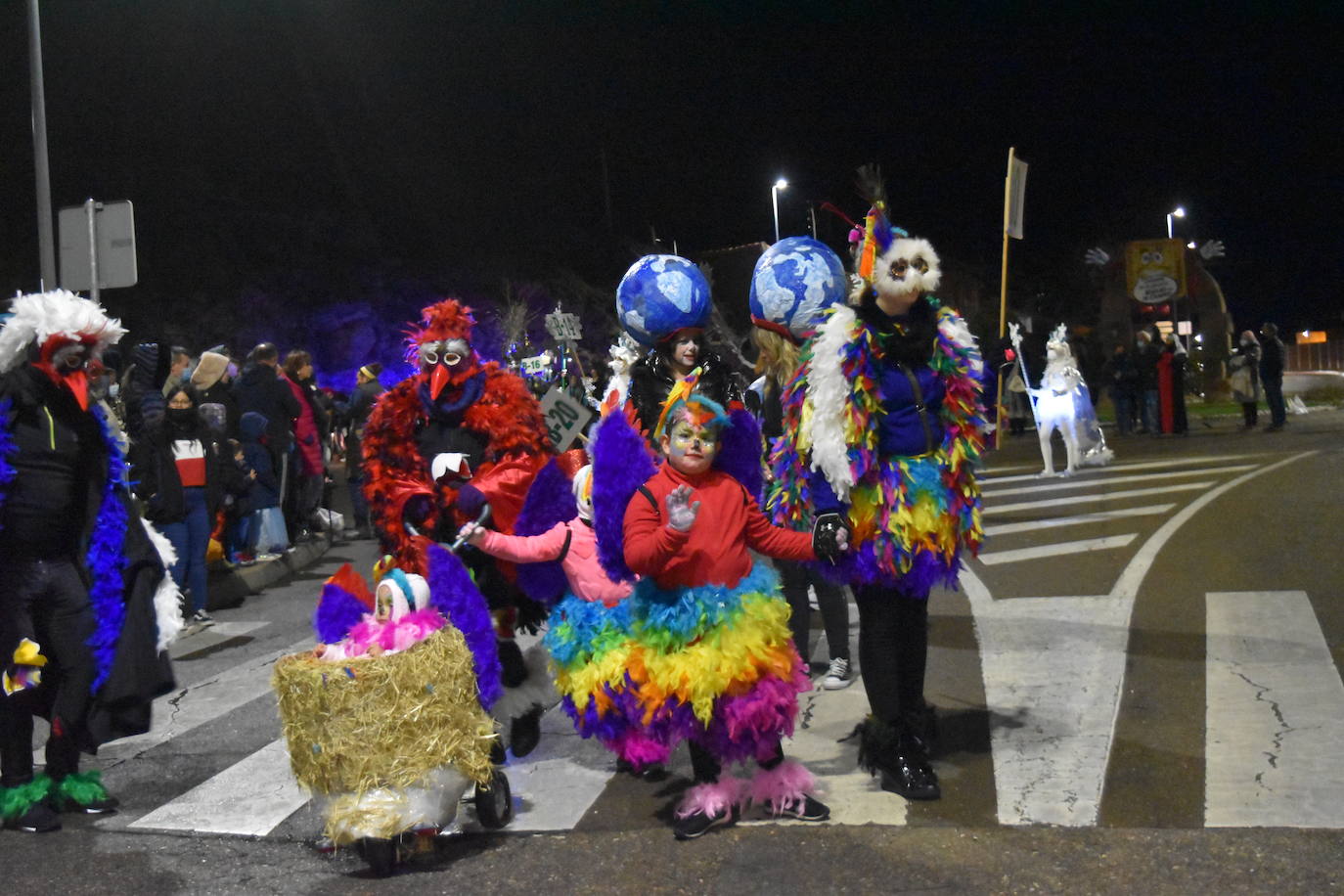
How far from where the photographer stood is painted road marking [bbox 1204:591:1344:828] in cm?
468

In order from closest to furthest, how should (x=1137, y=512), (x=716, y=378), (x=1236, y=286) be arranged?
(x=716, y=378) → (x=1137, y=512) → (x=1236, y=286)

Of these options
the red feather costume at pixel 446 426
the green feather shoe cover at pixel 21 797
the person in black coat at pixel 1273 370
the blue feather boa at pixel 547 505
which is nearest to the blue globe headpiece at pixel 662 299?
the red feather costume at pixel 446 426

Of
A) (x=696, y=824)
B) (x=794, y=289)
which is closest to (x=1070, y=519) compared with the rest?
(x=794, y=289)

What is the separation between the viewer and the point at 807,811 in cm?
487

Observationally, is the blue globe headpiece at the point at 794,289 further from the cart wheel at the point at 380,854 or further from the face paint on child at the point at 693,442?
the cart wheel at the point at 380,854

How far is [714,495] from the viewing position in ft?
16.1

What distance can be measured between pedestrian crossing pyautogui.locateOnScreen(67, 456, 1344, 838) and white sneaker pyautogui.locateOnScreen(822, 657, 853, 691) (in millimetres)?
72

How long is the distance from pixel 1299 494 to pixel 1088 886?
10308 millimetres

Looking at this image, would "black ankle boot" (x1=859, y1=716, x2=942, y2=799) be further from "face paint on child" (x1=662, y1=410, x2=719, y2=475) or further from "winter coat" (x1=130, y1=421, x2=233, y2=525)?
"winter coat" (x1=130, y1=421, x2=233, y2=525)

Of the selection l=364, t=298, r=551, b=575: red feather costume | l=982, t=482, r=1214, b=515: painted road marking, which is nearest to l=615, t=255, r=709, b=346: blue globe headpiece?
l=364, t=298, r=551, b=575: red feather costume

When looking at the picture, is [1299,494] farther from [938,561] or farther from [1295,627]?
[938,561]

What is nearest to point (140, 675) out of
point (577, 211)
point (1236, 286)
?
point (577, 211)

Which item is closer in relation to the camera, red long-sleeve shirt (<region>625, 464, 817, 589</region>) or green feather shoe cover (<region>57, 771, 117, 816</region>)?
red long-sleeve shirt (<region>625, 464, 817, 589</region>)

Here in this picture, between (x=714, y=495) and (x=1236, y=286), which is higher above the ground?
(x=1236, y=286)
